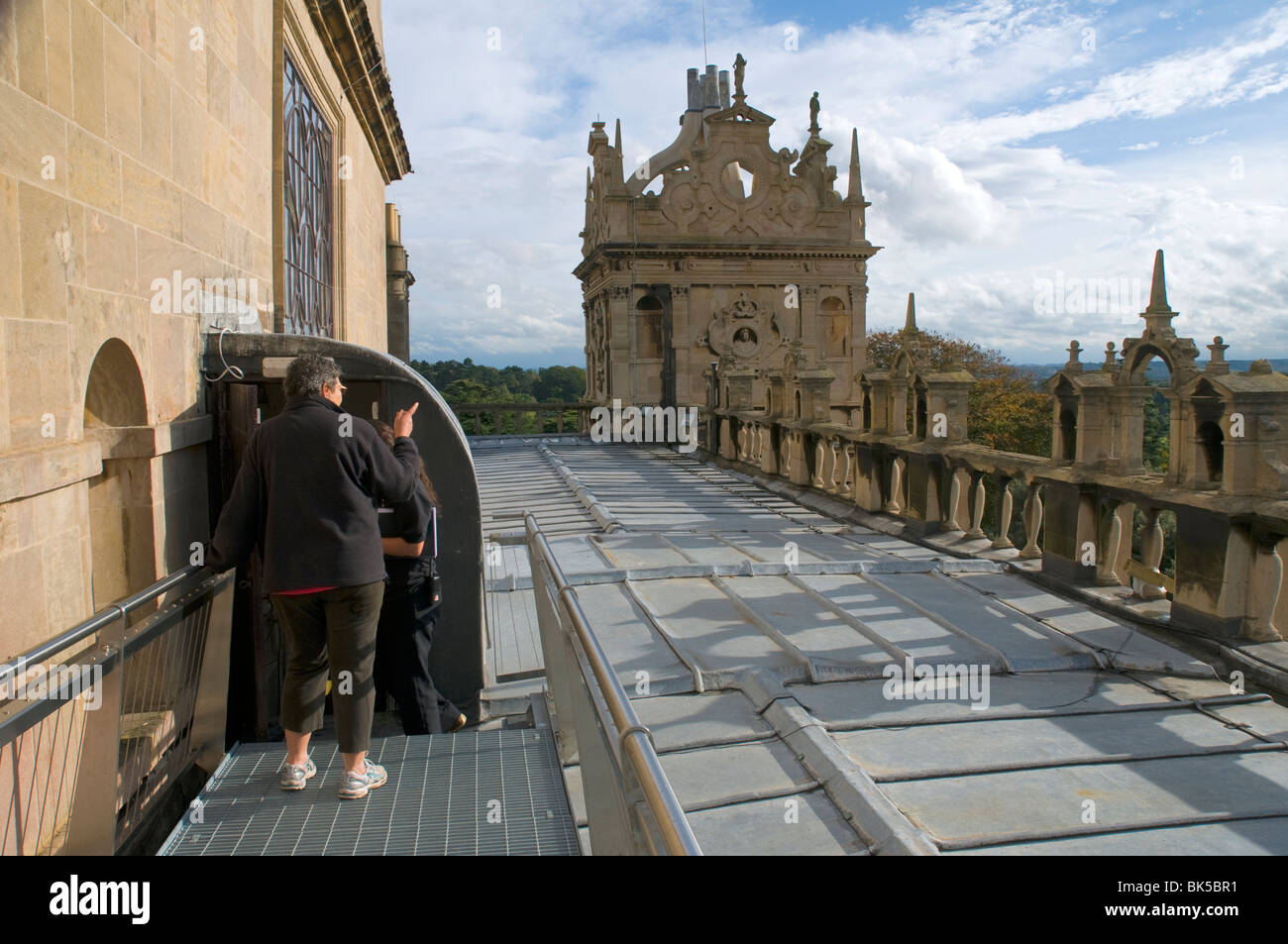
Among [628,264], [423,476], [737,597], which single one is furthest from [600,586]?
[628,264]

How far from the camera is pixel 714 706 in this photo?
4.86 metres

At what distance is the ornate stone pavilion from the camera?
32062mm

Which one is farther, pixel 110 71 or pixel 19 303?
pixel 110 71

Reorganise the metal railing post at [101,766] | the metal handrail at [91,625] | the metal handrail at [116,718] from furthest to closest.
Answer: the metal railing post at [101,766]
the metal handrail at [116,718]
the metal handrail at [91,625]

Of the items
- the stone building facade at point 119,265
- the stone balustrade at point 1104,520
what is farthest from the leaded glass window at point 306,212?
the stone balustrade at point 1104,520

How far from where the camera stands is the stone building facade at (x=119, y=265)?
3729 mm

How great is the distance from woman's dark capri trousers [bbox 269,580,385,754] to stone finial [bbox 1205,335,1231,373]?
5654mm

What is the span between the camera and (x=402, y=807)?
14.3 ft

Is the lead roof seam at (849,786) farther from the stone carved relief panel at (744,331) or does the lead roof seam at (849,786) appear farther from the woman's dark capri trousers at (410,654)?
the stone carved relief panel at (744,331)

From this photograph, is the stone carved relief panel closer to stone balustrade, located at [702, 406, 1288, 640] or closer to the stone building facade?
stone balustrade, located at [702, 406, 1288, 640]

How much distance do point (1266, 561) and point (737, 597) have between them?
3.37 meters

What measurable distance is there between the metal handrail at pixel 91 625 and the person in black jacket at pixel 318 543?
0.29m
